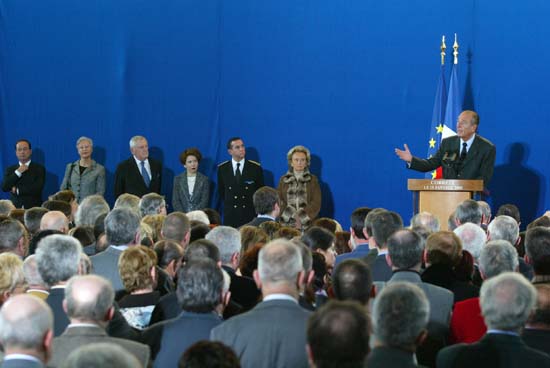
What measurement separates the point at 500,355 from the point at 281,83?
7.89 meters

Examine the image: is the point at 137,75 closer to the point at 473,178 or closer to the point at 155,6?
the point at 155,6

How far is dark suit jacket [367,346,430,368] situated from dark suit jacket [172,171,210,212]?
7.58m

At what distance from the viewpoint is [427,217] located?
5.85m

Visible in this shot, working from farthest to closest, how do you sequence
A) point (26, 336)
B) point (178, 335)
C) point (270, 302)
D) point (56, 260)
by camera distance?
point (56, 260)
point (178, 335)
point (270, 302)
point (26, 336)

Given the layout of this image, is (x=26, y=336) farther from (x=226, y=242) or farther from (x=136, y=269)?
(x=226, y=242)

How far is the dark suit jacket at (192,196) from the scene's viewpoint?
10344 millimetres

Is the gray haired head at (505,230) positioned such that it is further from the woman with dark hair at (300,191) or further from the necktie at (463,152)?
the woman with dark hair at (300,191)

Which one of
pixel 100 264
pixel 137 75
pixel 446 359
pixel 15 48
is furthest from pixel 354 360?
pixel 15 48

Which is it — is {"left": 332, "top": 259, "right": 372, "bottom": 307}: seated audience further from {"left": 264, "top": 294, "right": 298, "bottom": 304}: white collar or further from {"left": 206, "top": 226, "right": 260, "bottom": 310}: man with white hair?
{"left": 206, "top": 226, "right": 260, "bottom": 310}: man with white hair

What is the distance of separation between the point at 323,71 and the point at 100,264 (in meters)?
6.26

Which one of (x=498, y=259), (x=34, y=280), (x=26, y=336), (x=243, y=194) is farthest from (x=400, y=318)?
(x=243, y=194)

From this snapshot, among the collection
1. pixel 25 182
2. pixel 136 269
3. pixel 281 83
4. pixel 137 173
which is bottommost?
pixel 136 269

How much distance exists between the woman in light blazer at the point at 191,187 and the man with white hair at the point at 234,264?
5.65m

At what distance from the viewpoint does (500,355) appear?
122 inches
